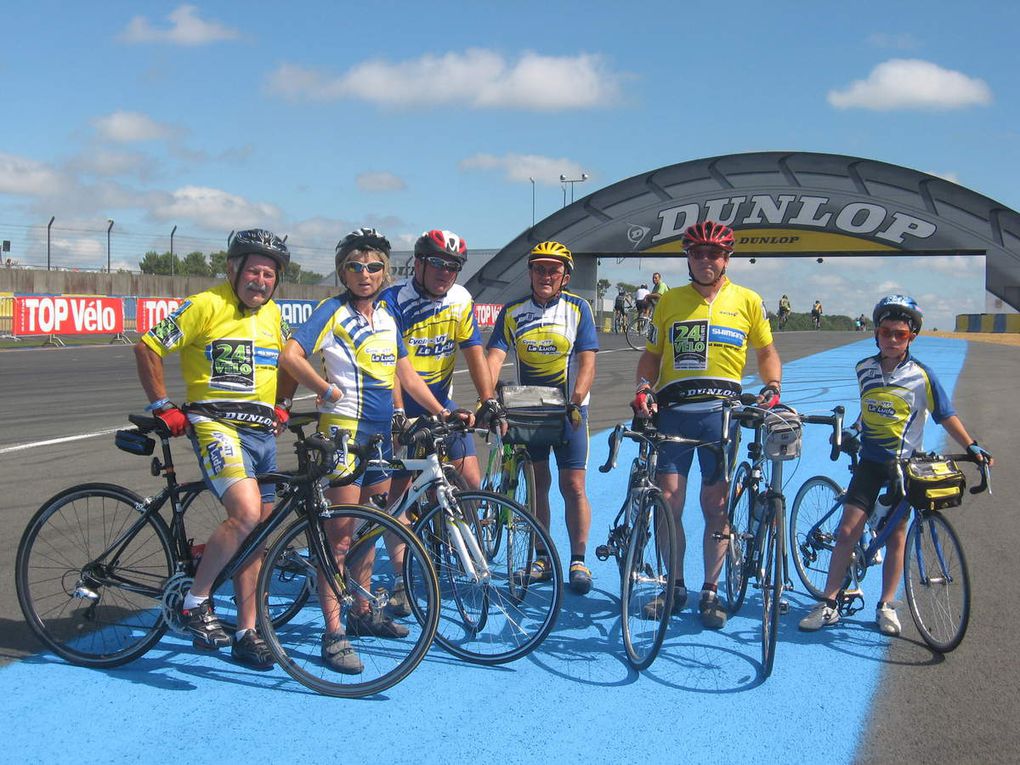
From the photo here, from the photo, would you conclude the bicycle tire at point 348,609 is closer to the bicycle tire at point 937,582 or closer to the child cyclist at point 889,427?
the child cyclist at point 889,427

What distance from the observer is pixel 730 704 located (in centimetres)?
370

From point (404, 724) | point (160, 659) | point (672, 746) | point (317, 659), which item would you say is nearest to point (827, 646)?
point (672, 746)

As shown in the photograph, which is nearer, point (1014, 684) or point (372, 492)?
point (1014, 684)

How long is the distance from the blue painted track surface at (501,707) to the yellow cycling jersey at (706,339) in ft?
4.05

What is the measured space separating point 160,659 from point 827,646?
3.16 meters

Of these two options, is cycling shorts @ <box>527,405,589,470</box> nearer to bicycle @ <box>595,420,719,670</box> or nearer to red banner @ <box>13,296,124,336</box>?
bicycle @ <box>595,420,719,670</box>

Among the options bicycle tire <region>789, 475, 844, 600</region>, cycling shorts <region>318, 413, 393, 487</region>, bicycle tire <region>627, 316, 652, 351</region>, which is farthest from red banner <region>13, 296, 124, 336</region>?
bicycle tire <region>789, 475, 844, 600</region>

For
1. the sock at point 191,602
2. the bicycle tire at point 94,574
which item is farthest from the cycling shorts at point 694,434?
the bicycle tire at point 94,574

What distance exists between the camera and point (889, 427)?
452 centimetres

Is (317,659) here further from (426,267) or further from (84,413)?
(84,413)

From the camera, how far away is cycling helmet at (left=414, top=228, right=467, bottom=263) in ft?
15.9

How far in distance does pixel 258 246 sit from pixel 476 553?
5.52 ft

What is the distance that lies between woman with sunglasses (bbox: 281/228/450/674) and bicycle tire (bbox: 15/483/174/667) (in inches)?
34.1

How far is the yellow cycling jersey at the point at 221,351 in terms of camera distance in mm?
3885
